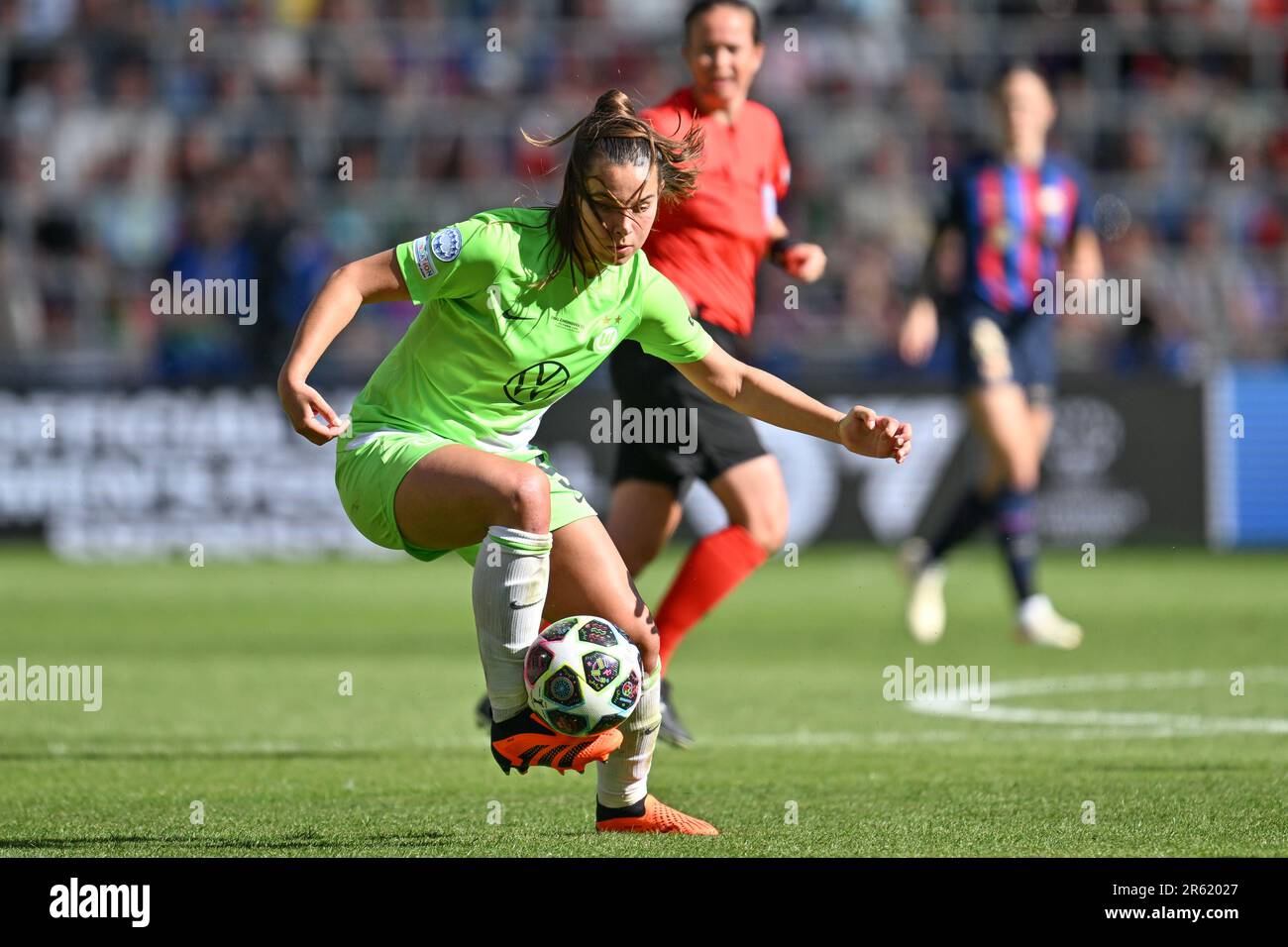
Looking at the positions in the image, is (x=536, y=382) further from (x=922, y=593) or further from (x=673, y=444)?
(x=922, y=593)

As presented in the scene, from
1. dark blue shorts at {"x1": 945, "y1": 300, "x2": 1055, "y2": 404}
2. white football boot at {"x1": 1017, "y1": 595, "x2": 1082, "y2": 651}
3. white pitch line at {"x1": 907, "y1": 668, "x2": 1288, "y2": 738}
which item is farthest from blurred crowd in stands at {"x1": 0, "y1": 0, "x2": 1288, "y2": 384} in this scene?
white pitch line at {"x1": 907, "y1": 668, "x2": 1288, "y2": 738}

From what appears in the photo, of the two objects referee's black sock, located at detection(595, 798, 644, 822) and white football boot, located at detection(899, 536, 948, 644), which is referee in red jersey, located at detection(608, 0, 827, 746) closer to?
referee's black sock, located at detection(595, 798, 644, 822)

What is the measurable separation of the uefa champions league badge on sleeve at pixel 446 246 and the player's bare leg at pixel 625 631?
792 mm

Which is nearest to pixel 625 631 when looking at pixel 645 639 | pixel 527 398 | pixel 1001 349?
pixel 645 639

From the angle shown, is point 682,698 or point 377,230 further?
point 377,230

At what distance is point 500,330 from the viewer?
207 inches

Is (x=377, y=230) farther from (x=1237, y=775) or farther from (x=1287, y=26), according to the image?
(x=1237, y=775)

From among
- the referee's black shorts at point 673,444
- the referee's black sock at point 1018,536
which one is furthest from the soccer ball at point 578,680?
the referee's black sock at point 1018,536

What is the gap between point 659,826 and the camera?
5.43m

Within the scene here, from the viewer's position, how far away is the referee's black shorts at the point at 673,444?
7.32m

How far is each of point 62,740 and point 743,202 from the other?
3290 mm

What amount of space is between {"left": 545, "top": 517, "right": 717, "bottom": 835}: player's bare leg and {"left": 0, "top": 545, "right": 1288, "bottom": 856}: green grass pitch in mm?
171

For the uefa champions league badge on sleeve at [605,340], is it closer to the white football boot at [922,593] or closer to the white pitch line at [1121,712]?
the white pitch line at [1121,712]

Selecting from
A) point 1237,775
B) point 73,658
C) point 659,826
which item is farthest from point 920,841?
point 73,658
